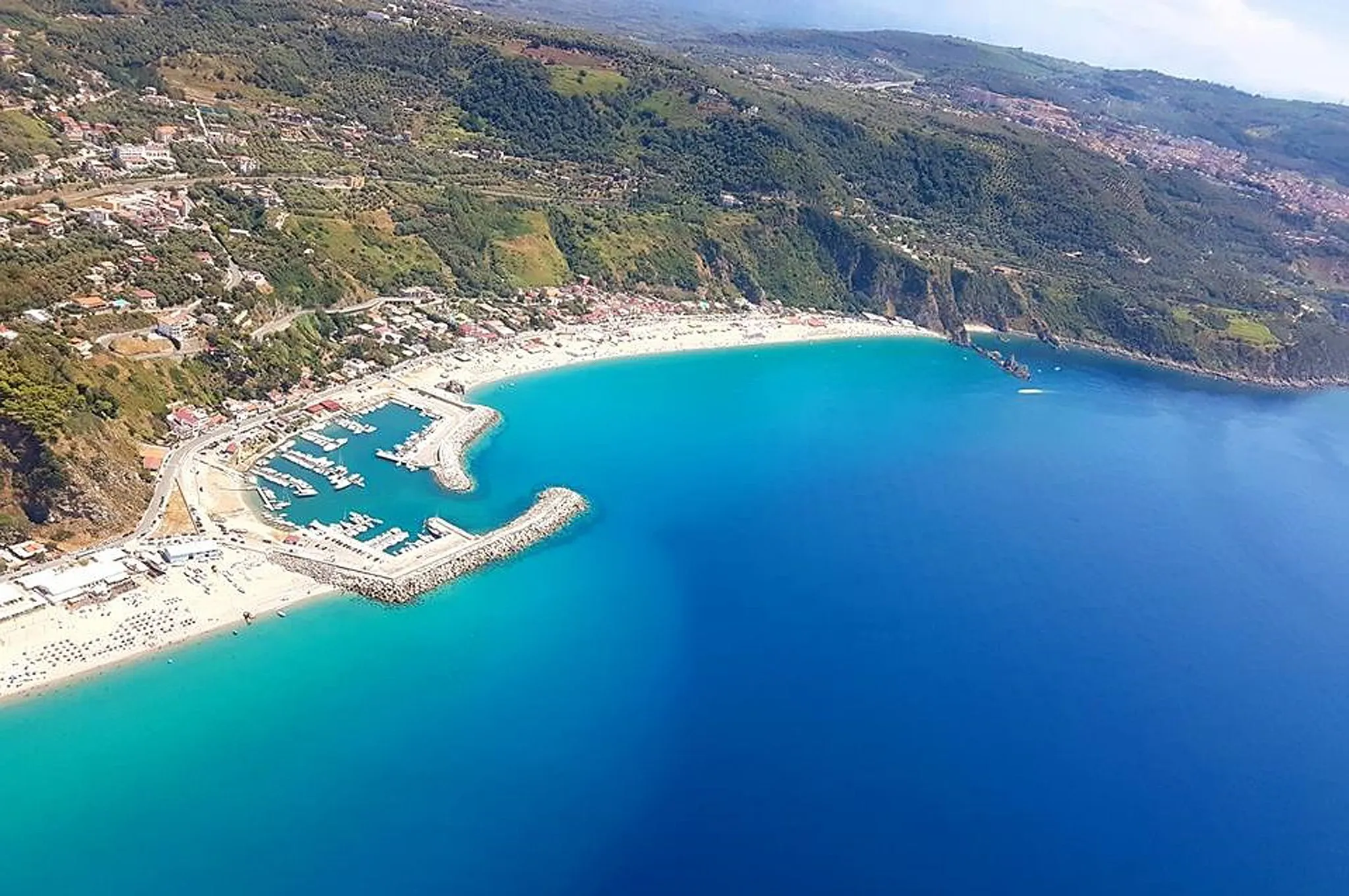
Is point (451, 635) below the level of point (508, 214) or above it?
below

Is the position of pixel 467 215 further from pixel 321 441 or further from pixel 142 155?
pixel 321 441

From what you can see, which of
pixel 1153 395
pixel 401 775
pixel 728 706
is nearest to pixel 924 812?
pixel 728 706

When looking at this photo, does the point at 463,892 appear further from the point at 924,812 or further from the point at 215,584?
the point at 215,584

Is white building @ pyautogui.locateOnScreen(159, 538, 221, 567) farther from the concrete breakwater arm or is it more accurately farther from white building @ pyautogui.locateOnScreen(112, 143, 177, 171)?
white building @ pyautogui.locateOnScreen(112, 143, 177, 171)

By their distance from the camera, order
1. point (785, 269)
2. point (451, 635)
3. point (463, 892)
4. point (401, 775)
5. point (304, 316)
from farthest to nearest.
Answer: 1. point (785, 269)
2. point (304, 316)
3. point (451, 635)
4. point (401, 775)
5. point (463, 892)

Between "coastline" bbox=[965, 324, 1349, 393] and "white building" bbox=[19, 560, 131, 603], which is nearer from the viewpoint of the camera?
"white building" bbox=[19, 560, 131, 603]

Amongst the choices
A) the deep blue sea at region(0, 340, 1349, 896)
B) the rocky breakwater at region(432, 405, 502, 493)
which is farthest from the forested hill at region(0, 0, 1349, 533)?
the deep blue sea at region(0, 340, 1349, 896)

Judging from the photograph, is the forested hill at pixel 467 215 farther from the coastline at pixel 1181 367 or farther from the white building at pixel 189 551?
the white building at pixel 189 551
